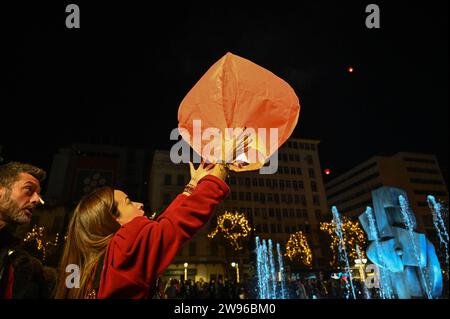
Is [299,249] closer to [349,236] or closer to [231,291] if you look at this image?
[349,236]

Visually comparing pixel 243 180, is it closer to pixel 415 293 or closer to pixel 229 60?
pixel 415 293

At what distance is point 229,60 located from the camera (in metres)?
2.54

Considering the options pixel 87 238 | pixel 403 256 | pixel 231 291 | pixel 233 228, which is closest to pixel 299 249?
pixel 233 228

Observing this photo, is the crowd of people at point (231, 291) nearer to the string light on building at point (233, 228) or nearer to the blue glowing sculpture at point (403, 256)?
the blue glowing sculpture at point (403, 256)

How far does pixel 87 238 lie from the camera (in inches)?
A: 78.8

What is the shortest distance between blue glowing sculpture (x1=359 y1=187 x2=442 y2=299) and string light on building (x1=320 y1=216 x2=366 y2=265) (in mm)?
24363

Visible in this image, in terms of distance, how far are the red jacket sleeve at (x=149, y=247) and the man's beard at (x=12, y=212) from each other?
80cm

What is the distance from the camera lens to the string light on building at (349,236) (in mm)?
39219

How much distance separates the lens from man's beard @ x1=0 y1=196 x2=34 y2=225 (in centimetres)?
202

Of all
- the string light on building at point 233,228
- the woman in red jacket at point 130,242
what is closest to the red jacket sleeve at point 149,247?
the woman in red jacket at point 130,242

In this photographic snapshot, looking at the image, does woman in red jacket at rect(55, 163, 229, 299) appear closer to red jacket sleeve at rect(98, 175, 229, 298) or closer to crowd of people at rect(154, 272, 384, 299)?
red jacket sleeve at rect(98, 175, 229, 298)

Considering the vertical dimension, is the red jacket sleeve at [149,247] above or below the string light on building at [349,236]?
below

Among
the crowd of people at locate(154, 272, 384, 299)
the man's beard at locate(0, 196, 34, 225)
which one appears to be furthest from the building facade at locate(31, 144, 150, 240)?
the man's beard at locate(0, 196, 34, 225)

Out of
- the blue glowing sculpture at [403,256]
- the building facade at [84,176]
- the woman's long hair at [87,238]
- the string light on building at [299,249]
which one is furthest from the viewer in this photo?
the string light on building at [299,249]
